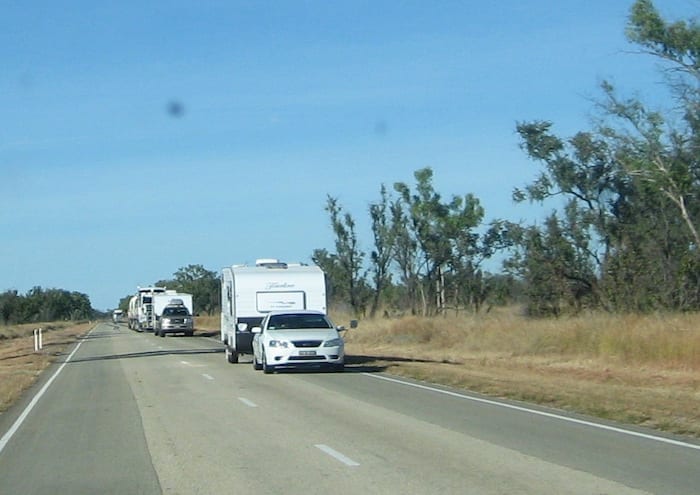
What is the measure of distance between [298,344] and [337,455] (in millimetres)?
14765

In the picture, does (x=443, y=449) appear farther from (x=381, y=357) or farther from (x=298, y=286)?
(x=381, y=357)

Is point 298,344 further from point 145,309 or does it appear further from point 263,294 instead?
point 145,309

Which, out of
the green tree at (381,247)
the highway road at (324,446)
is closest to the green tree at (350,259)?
the green tree at (381,247)

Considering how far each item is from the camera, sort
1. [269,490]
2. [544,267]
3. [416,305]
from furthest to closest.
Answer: [416,305], [544,267], [269,490]

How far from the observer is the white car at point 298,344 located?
27875mm

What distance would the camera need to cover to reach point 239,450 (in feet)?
45.4

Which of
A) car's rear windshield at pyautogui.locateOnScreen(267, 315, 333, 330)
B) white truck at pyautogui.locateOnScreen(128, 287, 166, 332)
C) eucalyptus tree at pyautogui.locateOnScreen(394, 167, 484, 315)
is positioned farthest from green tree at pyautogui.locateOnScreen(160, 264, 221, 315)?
car's rear windshield at pyautogui.locateOnScreen(267, 315, 333, 330)

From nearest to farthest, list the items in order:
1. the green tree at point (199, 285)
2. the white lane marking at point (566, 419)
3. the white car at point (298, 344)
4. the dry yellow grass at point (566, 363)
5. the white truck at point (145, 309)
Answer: the white lane marking at point (566, 419) → the dry yellow grass at point (566, 363) → the white car at point (298, 344) → the white truck at point (145, 309) → the green tree at point (199, 285)

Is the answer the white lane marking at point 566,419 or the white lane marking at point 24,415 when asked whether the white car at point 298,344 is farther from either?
the white lane marking at point 24,415

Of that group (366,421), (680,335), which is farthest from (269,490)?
(680,335)

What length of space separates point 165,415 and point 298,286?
1577 cm

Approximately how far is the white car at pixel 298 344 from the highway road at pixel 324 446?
12.8ft

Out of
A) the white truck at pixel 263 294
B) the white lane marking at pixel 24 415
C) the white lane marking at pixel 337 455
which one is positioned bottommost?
the white lane marking at pixel 337 455

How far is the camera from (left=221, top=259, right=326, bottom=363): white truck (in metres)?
33.7
